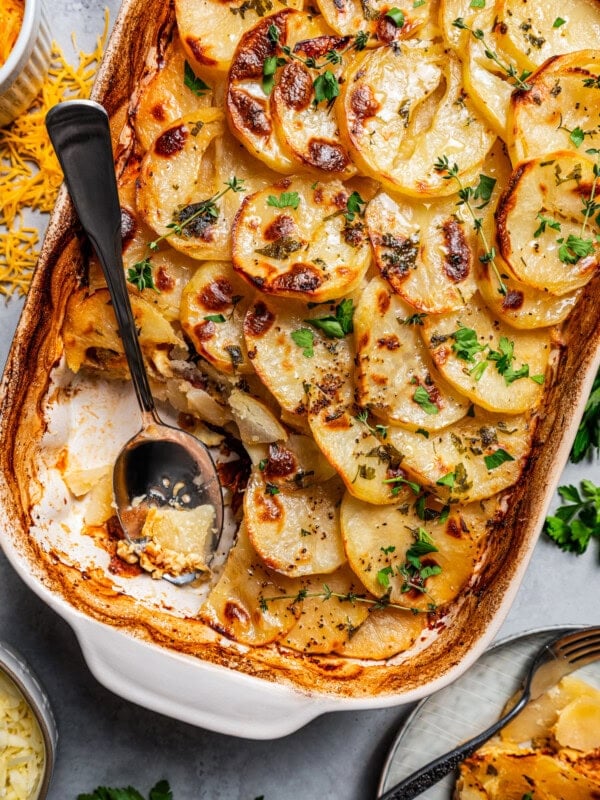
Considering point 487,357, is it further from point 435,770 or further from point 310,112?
point 435,770

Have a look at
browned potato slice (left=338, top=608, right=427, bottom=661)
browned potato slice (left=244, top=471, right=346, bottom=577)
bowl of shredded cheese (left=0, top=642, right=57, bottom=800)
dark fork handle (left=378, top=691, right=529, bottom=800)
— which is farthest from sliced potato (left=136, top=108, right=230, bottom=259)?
dark fork handle (left=378, top=691, right=529, bottom=800)

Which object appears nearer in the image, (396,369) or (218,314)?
(396,369)

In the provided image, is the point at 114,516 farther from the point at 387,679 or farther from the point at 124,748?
the point at 387,679

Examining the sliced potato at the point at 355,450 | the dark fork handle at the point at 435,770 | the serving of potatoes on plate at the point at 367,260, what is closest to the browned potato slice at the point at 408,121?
the serving of potatoes on plate at the point at 367,260

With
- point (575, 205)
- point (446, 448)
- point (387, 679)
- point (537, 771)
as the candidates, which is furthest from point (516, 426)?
point (537, 771)

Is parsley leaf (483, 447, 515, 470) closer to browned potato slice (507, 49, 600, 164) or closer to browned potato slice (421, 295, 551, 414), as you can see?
browned potato slice (421, 295, 551, 414)

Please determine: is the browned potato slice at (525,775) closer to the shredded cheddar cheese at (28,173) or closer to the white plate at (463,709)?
the white plate at (463,709)

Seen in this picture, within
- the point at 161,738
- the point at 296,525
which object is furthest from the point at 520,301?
the point at 161,738
